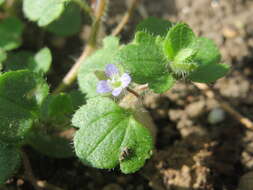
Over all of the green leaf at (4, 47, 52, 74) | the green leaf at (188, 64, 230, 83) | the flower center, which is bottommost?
the green leaf at (4, 47, 52, 74)

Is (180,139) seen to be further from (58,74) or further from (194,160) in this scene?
(58,74)

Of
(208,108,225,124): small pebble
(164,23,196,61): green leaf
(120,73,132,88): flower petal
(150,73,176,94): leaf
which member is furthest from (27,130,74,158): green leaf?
(208,108,225,124): small pebble

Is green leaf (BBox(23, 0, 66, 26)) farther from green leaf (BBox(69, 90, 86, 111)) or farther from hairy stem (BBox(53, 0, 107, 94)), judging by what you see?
green leaf (BBox(69, 90, 86, 111))

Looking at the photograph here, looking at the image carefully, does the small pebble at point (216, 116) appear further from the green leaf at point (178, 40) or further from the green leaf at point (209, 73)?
the green leaf at point (178, 40)

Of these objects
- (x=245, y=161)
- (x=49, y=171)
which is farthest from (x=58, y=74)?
(x=245, y=161)

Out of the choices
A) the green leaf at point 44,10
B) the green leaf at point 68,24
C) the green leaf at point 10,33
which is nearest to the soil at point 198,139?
the green leaf at point 68,24

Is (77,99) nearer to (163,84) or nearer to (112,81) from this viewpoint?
(112,81)
